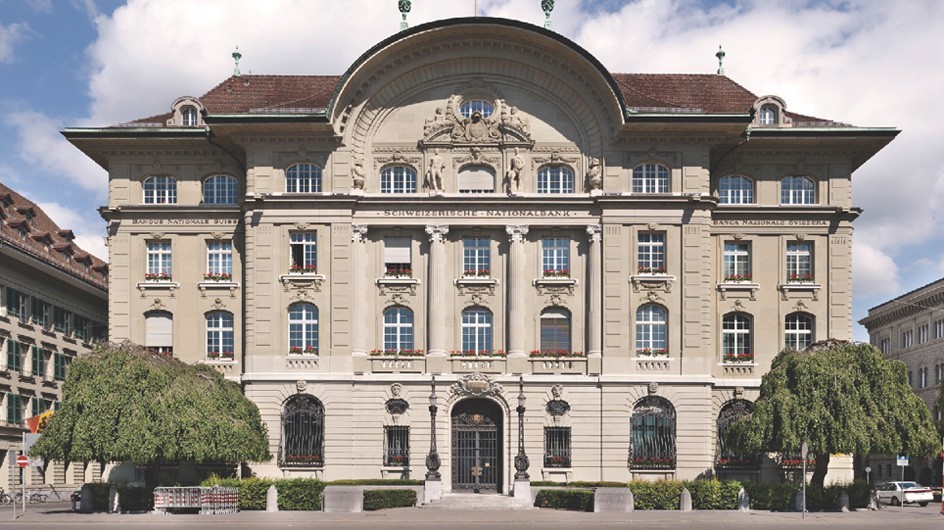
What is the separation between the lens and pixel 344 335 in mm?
51562

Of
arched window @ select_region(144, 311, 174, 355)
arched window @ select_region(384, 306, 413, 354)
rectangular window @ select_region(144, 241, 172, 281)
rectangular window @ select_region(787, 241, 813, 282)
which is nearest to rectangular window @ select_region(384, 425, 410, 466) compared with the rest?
arched window @ select_region(384, 306, 413, 354)

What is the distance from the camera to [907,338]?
9838 centimetres

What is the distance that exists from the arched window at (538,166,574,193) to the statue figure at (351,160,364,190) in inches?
307

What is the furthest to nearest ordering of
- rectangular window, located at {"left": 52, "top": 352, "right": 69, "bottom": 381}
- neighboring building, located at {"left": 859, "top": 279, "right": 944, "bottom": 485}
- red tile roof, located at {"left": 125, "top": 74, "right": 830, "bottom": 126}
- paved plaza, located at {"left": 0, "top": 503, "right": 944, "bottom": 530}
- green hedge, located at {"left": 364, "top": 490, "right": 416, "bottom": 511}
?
neighboring building, located at {"left": 859, "top": 279, "right": 944, "bottom": 485} < rectangular window, located at {"left": 52, "top": 352, "right": 69, "bottom": 381} < red tile roof, located at {"left": 125, "top": 74, "right": 830, "bottom": 126} < green hedge, located at {"left": 364, "top": 490, "right": 416, "bottom": 511} < paved plaza, located at {"left": 0, "top": 503, "right": 944, "bottom": 530}

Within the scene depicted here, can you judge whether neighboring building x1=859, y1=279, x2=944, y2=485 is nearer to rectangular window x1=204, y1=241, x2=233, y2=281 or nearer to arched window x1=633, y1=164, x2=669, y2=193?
arched window x1=633, y1=164, x2=669, y2=193

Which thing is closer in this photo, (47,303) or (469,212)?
(469,212)

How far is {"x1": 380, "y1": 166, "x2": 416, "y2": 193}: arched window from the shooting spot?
53.1 m

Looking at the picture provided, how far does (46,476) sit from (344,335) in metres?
21.3

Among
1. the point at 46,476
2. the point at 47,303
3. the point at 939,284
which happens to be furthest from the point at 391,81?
the point at 939,284

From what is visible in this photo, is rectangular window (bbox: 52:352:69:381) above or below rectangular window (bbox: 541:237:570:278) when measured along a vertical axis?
below

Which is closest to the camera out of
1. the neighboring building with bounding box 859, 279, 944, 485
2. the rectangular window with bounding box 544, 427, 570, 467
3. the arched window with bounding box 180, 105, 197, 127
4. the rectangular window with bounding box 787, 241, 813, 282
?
the rectangular window with bounding box 544, 427, 570, 467

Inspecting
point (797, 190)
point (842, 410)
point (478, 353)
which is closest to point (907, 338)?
point (797, 190)

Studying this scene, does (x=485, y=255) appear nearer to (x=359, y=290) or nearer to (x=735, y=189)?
(x=359, y=290)

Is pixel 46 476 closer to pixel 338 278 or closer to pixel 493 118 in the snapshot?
pixel 338 278
